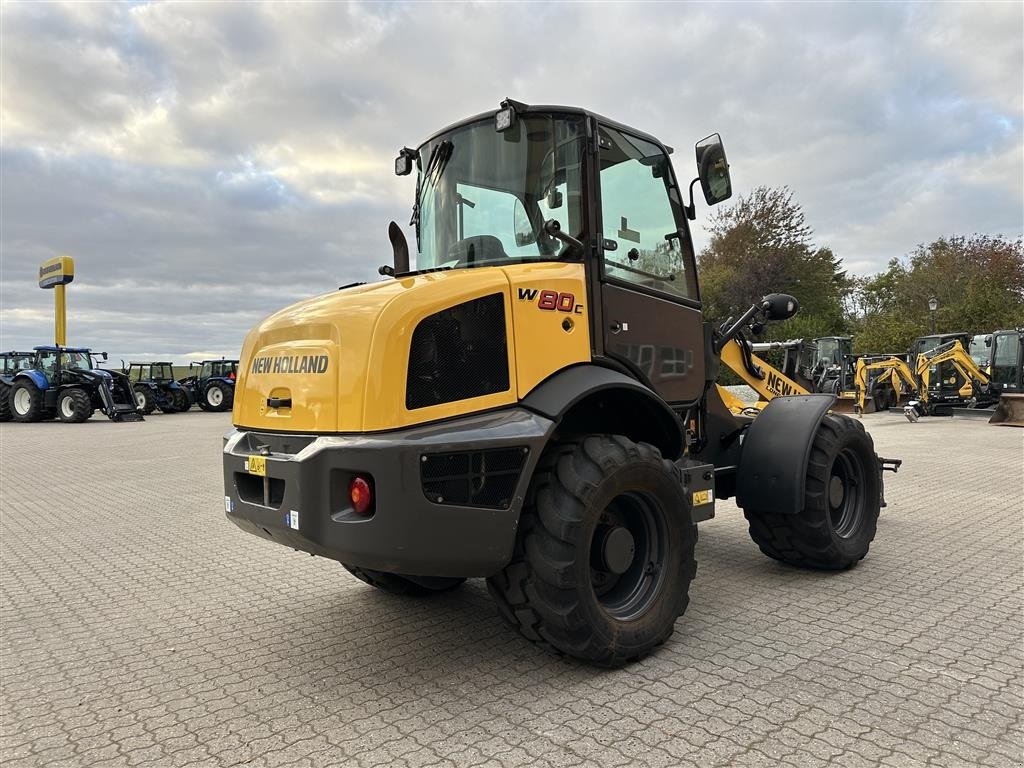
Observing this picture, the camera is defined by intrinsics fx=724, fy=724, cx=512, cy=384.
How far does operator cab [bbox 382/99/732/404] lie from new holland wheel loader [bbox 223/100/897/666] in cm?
1

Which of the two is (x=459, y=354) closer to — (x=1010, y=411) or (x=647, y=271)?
(x=647, y=271)

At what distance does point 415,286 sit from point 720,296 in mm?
34818

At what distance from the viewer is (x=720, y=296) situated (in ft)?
118

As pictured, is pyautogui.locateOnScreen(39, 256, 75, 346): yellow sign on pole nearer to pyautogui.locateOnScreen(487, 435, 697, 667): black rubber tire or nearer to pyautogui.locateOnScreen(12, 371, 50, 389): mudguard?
pyautogui.locateOnScreen(12, 371, 50, 389): mudguard

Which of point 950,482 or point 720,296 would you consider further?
point 720,296

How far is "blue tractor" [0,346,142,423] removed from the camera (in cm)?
2192

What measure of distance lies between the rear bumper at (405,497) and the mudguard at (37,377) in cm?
2286

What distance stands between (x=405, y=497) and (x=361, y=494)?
18 cm

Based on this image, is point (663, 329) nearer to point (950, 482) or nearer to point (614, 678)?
point (614, 678)

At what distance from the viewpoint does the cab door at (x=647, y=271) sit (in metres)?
3.82

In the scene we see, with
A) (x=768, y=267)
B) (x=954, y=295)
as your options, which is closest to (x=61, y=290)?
(x=768, y=267)

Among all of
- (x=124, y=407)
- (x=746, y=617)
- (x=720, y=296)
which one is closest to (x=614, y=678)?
(x=746, y=617)

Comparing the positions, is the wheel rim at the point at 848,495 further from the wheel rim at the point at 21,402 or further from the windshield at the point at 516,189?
the wheel rim at the point at 21,402

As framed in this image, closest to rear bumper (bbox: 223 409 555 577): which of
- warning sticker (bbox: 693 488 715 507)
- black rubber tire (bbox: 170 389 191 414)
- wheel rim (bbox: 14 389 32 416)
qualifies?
warning sticker (bbox: 693 488 715 507)
